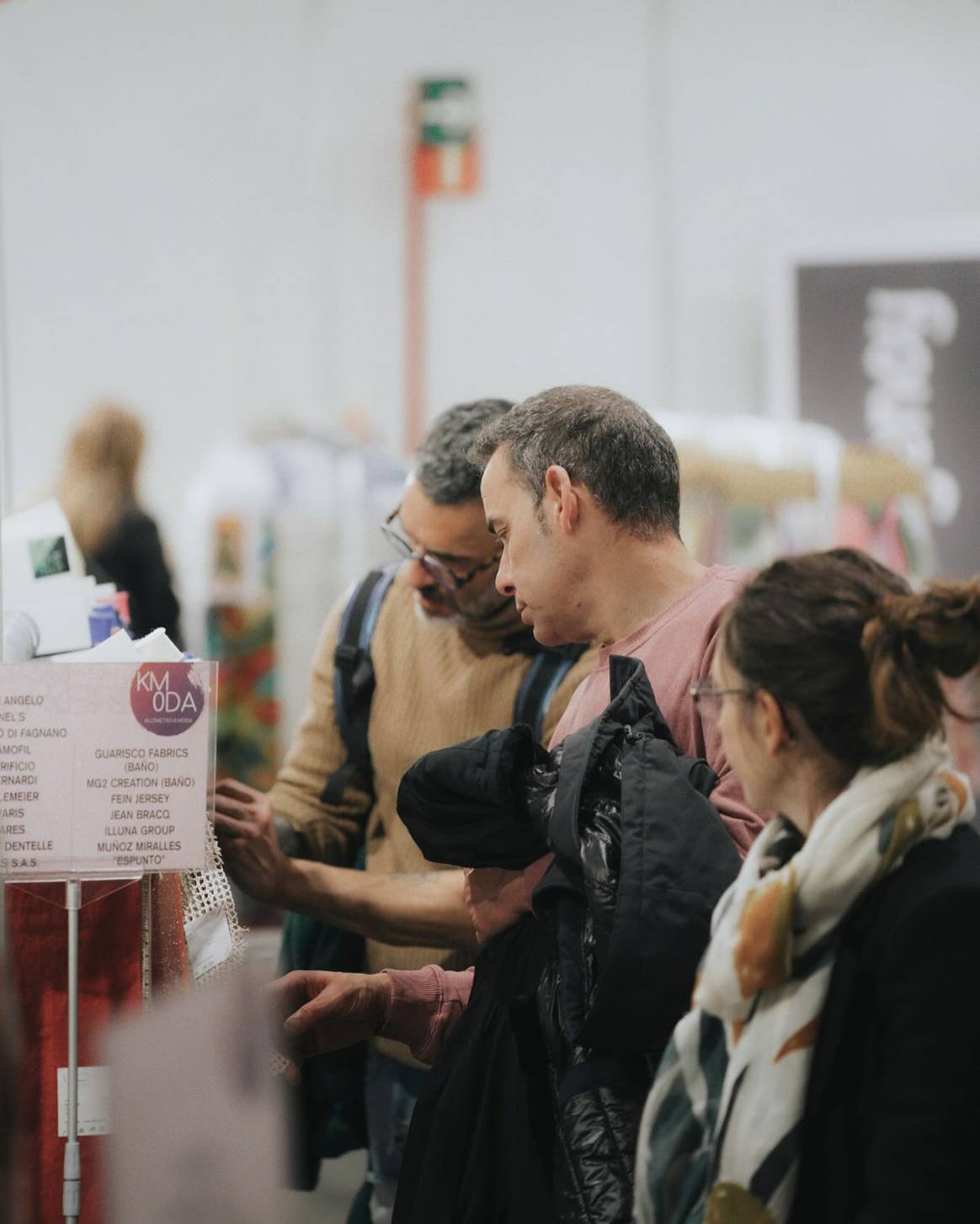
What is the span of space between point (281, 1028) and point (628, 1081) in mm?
459

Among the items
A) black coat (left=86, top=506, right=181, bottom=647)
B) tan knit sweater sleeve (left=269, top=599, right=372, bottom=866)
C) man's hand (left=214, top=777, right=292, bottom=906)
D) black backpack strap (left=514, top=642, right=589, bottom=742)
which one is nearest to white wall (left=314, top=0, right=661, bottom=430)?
black coat (left=86, top=506, right=181, bottom=647)

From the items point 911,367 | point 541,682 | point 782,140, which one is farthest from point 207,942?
point 782,140

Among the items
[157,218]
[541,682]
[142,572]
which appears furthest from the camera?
[157,218]

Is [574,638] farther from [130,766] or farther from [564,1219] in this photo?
[564,1219]

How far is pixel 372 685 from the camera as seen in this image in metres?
2.15

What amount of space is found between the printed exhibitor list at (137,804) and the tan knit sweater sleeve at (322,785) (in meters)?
0.76

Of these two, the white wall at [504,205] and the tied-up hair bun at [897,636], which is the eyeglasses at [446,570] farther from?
the white wall at [504,205]

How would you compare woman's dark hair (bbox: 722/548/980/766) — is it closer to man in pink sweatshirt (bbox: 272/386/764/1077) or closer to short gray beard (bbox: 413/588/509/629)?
man in pink sweatshirt (bbox: 272/386/764/1077)

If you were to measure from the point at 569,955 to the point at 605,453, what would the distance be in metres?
0.57

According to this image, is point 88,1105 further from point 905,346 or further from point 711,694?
point 905,346

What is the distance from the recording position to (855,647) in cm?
114

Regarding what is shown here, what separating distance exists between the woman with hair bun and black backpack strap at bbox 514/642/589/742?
79 centimetres

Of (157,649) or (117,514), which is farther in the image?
(117,514)

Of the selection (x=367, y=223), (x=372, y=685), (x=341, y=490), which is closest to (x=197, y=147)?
(x=367, y=223)
